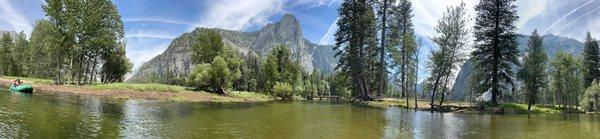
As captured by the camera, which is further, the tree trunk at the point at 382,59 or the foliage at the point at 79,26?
the tree trunk at the point at 382,59

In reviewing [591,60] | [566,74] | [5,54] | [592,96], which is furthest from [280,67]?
[5,54]

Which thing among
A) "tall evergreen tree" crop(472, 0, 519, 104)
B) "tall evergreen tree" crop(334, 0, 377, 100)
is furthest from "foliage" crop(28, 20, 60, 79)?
"tall evergreen tree" crop(472, 0, 519, 104)

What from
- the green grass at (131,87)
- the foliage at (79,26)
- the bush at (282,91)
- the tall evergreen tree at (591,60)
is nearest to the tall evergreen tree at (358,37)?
the bush at (282,91)

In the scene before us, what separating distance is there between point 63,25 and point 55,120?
50.8 metres

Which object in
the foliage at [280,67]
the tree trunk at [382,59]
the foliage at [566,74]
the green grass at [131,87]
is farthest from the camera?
the foliage at [280,67]

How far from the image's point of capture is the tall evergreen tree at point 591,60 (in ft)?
324

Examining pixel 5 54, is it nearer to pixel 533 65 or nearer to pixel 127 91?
pixel 127 91

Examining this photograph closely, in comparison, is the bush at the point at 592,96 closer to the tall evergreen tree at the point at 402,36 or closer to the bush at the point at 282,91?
the tall evergreen tree at the point at 402,36

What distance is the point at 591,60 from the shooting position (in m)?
99.1

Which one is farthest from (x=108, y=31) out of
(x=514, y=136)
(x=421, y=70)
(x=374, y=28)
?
(x=514, y=136)

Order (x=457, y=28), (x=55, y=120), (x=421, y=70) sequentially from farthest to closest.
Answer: (x=421, y=70) → (x=457, y=28) → (x=55, y=120)

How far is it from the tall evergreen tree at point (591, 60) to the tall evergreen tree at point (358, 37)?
Answer: 52103mm

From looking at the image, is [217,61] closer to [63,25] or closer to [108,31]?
[108,31]

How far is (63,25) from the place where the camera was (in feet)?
228
